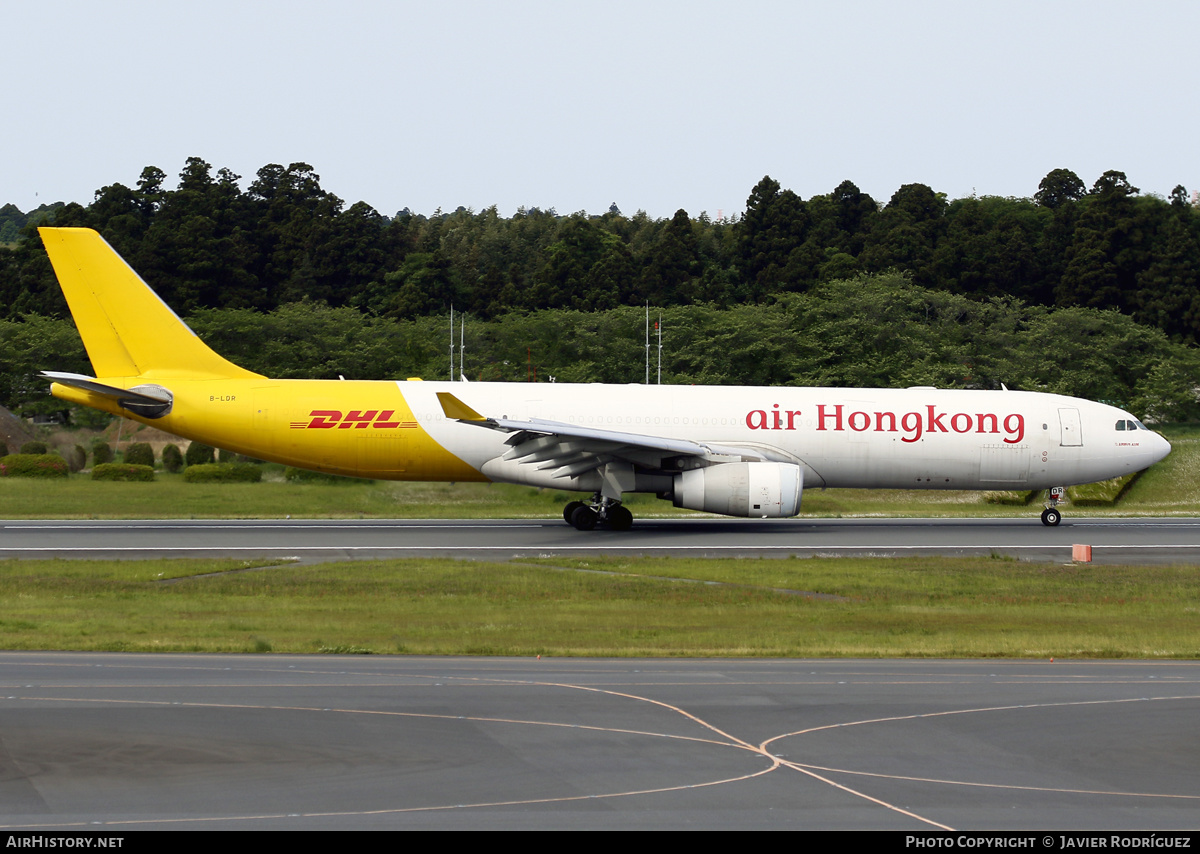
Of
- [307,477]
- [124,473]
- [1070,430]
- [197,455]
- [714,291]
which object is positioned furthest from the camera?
[714,291]

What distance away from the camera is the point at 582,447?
3111cm

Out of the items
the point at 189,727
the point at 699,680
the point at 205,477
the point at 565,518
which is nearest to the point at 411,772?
the point at 189,727

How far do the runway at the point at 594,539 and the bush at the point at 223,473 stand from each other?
15.2ft

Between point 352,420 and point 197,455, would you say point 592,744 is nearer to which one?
point 352,420

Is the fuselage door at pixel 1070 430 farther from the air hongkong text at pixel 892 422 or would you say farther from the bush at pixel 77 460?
the bush at pixel 77 460

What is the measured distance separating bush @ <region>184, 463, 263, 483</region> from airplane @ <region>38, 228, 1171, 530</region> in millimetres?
7510

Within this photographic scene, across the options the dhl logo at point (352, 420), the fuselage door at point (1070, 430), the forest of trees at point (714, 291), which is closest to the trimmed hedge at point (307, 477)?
the dhl logo at point (352, 420)

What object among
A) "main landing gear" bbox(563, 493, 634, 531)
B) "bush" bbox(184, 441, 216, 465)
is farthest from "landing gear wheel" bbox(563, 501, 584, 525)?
"bush" bbox(184, 441, 216, 465)

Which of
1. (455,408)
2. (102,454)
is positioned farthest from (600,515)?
(102,454)

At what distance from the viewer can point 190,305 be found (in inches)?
3125

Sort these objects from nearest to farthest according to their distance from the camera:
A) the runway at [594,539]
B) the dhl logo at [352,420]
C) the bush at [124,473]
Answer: the runway at [594,539], the dhl logo at [352,420], the bush at [124,473]

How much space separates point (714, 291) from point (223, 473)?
51.1m

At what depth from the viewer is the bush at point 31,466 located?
41469 mm

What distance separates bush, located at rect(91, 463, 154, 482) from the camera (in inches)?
1593
